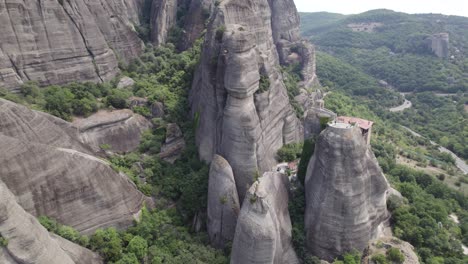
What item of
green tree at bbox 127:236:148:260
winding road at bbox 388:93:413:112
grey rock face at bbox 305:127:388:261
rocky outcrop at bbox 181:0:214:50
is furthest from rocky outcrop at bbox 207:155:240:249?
winding road at bbox 388:93:413:112

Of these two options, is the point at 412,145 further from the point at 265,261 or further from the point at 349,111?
the point at 265,261

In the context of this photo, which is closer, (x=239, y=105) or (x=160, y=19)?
(x=239, y=105)

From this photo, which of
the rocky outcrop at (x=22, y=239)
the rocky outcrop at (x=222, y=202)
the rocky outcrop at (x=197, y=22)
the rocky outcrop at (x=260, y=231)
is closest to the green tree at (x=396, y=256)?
the rocky outcrop at (x=260, y=231)

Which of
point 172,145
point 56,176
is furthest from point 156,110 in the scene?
point 56,176

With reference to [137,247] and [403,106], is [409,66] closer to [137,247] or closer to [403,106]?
[403,106]

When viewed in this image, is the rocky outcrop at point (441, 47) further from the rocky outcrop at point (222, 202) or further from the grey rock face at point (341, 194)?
the rocky outcrop at point (222, 202)

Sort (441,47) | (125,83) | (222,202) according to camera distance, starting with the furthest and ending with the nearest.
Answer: (441,47)
(125,83)
(222,202)

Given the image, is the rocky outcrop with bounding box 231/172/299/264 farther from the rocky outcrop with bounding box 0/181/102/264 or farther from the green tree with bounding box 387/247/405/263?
the rocky outcrop with bounding box 0/181/102/264
